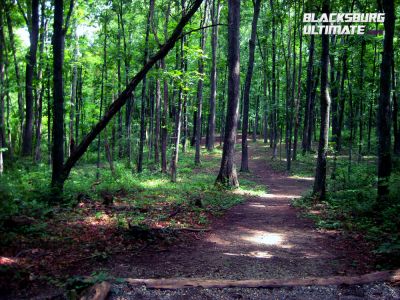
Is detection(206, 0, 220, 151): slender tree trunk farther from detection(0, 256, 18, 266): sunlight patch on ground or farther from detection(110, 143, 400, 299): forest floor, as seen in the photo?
detection(0, 256, 18, 266): sunlight patch on ground

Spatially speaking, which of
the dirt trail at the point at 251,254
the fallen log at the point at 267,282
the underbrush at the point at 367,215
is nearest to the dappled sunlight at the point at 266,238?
the dirt trail at the point at 251,254

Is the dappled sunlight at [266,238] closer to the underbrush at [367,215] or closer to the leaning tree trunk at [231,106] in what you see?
the underbrush at [367,215]

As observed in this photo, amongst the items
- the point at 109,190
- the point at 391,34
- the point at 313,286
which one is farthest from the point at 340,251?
the point at 109,190

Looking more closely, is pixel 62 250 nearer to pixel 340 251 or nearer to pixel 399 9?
pixel 340 251

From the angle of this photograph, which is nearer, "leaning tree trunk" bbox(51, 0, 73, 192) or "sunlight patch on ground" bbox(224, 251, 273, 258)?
"sunlight patch on ground" bbox(224, 251, 273, 258)

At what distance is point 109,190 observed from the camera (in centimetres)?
1148

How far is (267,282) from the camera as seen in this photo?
16.0ft

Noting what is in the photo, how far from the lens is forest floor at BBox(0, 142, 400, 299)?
15.2 feet

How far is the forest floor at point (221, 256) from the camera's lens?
4.64 meters

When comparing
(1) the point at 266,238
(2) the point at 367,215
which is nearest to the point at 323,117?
(2) the point at 367,215

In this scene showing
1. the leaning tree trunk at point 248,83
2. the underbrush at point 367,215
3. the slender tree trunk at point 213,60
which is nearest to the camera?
the underbrush at point 367,215

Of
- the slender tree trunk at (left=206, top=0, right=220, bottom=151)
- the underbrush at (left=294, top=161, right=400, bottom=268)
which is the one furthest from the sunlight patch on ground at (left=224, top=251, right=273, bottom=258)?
the slender tree trunk at (left=206, top=0, right=220, bottom=151)

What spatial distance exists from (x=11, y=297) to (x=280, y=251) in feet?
15.7

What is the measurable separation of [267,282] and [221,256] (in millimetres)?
1571
